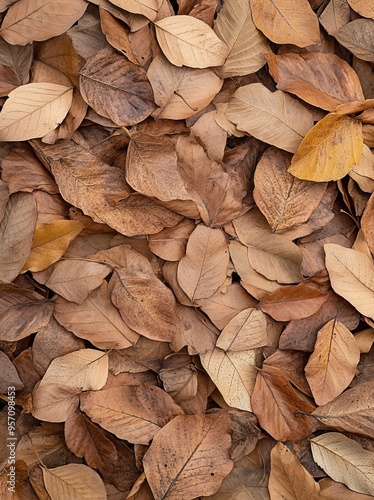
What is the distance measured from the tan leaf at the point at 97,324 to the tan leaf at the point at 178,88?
28 cm

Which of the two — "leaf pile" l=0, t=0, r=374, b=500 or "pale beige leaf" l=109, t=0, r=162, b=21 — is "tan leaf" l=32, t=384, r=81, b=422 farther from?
"pale beige leaf" l=109, t=0, r=162, b=21

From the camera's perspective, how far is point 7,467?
85 centimetres

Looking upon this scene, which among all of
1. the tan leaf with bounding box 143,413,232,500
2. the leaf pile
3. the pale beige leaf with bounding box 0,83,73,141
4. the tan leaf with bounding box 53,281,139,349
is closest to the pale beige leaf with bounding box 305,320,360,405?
the leaf pile

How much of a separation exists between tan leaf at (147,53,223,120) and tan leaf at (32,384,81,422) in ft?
1.31

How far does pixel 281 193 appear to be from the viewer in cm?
85

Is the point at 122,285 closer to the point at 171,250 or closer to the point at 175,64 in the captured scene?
the point at 171,250

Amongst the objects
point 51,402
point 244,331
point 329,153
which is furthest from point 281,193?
point 51,402

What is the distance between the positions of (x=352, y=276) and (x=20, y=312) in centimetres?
47

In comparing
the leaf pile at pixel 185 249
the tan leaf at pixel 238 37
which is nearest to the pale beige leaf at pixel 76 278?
the leaf pile at pixel 185 249

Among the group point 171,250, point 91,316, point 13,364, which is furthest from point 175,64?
point 13,364

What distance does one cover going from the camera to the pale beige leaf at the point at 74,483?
0.82m

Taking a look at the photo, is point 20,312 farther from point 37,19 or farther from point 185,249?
point 37,19

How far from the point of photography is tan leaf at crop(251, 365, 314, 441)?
85cm

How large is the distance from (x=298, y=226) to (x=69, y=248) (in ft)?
1.07
